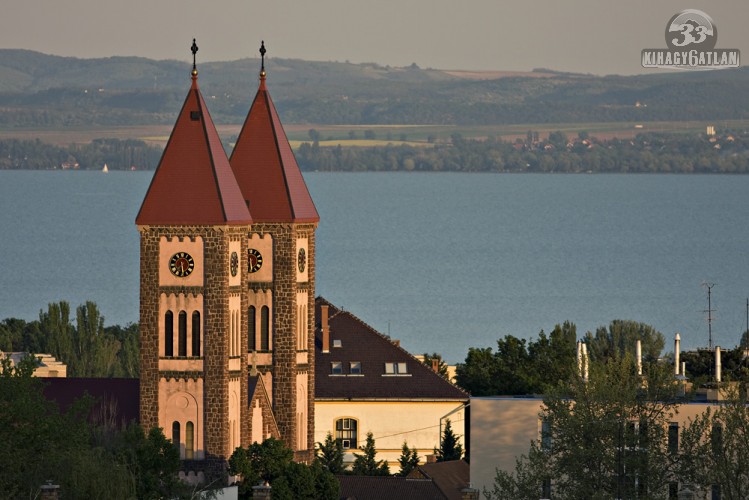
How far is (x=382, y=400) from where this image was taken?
94.4 metres

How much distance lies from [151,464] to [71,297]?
133 metres

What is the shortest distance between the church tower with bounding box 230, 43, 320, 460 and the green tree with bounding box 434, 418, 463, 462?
10.9 m

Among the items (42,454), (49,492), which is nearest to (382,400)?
(42,454)

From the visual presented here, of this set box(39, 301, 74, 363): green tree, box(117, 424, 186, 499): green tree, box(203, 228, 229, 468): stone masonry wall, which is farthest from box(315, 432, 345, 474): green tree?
box(39, 301, 74, 363): green tree

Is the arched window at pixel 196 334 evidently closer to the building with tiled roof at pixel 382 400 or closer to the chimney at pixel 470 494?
the chimney at pixel 470 494

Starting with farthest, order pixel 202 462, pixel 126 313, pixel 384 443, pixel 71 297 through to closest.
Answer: pixel 71 297 < pixel 126 313 < pixel 384 443 < pixel 202 462

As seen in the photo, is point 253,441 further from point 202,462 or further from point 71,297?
point 71,297

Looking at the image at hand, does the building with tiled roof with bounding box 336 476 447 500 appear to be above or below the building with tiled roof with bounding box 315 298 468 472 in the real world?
below

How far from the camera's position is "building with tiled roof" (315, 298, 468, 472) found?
93.4 metres

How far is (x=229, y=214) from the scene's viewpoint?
2931 inches

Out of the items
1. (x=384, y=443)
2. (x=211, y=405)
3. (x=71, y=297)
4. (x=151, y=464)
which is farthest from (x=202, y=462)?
(x=71, y=297)

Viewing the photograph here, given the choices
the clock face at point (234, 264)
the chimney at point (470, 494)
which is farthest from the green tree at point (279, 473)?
the clock face at point (234, 264)

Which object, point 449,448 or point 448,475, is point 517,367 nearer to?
point 449,448

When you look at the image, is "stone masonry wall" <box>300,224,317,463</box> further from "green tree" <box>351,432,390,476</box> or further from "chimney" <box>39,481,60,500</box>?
"chimney" <box>39,481,60,500</box>
